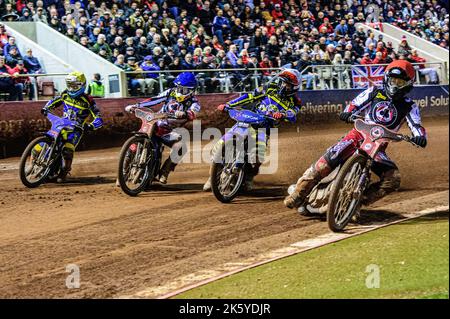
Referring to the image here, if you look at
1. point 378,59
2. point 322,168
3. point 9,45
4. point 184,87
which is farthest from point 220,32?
point 322,168

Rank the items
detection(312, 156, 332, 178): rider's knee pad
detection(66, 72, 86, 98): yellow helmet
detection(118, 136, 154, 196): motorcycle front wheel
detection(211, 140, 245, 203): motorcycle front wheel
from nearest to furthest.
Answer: detection(312, 156, 332, 178): rider's knee pad
detection(211, 140, 245, 203): motorcycle front wheel
detection(118, 136, 154, 196): motorcycle front wheel
detection(66, 72, 86, 98): yellow helmet

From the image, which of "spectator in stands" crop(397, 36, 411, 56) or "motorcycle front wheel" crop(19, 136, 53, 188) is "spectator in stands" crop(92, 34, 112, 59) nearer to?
"motorcycle front wheel" crop(19, 136, 53, 188)

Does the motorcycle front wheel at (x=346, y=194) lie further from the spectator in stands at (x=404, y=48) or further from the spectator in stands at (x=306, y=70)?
the spectator in stands at (x=404, y=48)

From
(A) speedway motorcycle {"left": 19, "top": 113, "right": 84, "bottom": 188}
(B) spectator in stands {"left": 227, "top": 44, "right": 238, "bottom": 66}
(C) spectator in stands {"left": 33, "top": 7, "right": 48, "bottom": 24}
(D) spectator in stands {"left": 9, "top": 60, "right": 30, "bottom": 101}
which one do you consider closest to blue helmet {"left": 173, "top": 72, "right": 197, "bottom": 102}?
(A) speedway motorcycle {"left": 19, "top": 113, "right": 84, "bottom": 188}

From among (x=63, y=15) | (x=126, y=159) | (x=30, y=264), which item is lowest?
(x=30, y=264)

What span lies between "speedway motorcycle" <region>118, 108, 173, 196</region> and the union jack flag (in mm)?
12347

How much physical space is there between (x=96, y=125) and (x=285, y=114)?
11.3ft

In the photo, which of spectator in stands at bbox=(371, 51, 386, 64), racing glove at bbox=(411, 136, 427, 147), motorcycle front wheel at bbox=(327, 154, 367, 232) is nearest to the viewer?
motorcycle front wheel at bbox=(327, 154, 367, 232)

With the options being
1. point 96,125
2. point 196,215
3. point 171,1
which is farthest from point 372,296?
point 171,1

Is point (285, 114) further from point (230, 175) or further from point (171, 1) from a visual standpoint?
point (171, 1)

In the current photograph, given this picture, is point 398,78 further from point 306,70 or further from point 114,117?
point 306,70

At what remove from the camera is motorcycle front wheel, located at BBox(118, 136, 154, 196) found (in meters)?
11.0

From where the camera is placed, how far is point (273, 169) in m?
13.8

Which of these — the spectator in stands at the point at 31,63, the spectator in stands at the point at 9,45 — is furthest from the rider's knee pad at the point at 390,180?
the spectator in stands at the point at 9,45
